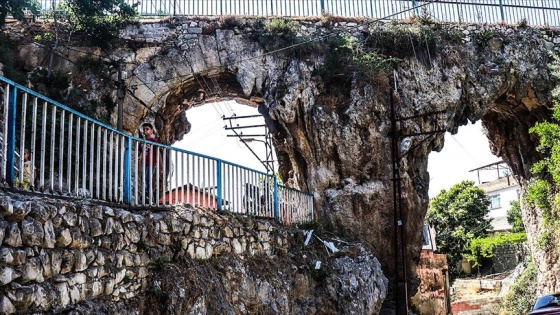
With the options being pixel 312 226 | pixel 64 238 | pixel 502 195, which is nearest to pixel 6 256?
pixel 64 238

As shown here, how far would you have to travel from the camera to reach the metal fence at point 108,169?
4.72m

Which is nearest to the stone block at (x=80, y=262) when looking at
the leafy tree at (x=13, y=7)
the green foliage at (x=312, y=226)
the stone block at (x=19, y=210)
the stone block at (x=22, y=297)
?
the stone block at (x=22, y=297)

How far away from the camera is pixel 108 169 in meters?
6.23

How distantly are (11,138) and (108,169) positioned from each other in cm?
168

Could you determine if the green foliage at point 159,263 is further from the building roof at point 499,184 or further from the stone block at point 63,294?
the building roof at point 499,184

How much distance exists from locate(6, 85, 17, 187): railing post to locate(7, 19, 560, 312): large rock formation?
30.9 ft

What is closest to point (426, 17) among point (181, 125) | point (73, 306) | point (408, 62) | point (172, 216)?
point (408, 62)

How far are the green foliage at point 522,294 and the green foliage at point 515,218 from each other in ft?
30.8

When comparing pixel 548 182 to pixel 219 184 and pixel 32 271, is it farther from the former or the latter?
pixel 32 271

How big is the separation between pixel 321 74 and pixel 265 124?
2.44m

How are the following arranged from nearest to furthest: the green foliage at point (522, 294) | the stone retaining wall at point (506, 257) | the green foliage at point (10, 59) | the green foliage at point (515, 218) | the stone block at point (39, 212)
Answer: the stone block at point (39, 212), the green foliage at point (10, 59), the green foliage at point (522, 294), the stone retaining wall at point (506, 257), the green foliage at point (515, 218)

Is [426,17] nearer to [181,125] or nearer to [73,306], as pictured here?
[181,125]

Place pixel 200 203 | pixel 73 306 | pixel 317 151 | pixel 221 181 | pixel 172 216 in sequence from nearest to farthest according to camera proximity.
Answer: pixel 73 306 < pixel 172 216 < pixel 200 203 < pixel 221 181 < pixel 317 151

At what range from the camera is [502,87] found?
17484 millimetres
